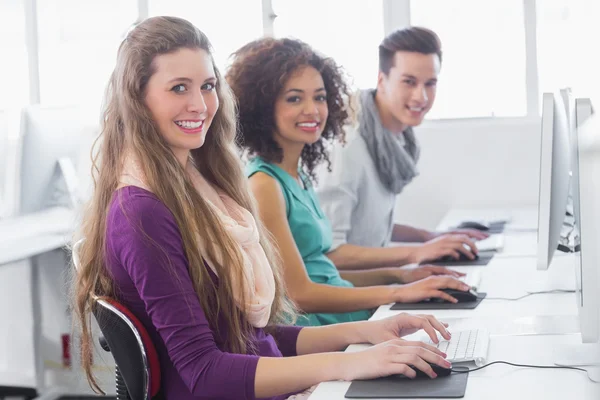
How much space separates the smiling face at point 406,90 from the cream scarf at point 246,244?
142cm

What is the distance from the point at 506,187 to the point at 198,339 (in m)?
2.93

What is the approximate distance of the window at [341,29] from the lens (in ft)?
13.9

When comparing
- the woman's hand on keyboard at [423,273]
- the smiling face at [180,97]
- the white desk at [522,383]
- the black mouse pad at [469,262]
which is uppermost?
the smiling face at [180,97]

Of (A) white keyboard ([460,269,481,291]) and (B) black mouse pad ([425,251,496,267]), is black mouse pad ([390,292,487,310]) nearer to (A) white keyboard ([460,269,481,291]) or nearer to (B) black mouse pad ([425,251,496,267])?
(A) white keyboard ([460,269,481,291])

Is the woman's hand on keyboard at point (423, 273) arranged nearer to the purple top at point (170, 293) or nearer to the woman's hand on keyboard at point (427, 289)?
the woman's hand on keyboard at point (427, 289)

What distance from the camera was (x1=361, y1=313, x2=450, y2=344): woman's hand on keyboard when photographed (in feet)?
4.98

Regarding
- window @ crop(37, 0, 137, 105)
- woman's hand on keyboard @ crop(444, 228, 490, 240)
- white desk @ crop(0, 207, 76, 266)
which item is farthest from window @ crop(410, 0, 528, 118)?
white desk @ crop(0, 207, 76, 266)

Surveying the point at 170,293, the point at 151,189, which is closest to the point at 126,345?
the point at 170,293

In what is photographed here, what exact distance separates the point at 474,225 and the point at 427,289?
125cm

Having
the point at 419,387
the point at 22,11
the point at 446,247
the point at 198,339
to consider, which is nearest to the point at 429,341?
the point at 419,387

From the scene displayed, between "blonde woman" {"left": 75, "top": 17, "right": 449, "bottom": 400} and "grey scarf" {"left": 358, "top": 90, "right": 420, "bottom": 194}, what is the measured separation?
118 cm

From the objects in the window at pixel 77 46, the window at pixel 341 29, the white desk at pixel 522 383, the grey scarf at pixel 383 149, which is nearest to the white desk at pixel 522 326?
the white desk at pixel 522 383

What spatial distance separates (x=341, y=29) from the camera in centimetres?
425

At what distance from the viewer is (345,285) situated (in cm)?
222
